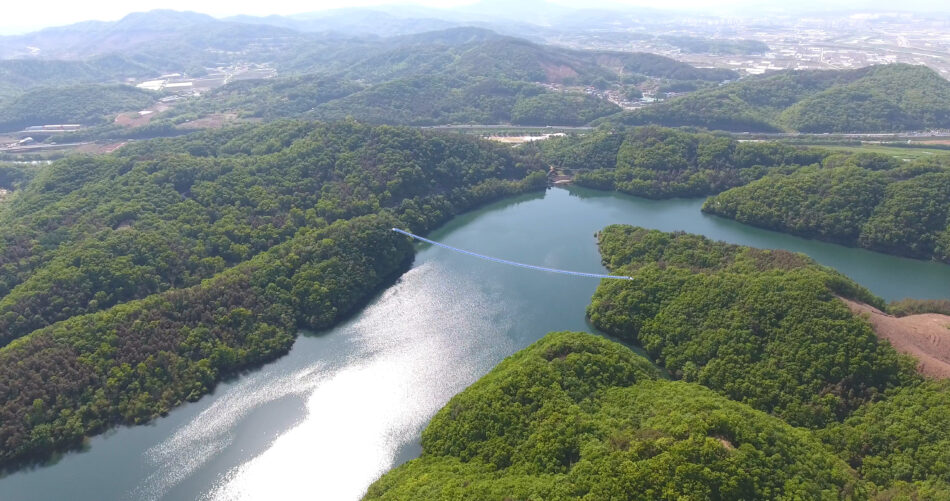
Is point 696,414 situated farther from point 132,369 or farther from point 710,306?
point 132,369

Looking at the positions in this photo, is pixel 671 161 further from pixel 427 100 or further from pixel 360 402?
pixel 427 100

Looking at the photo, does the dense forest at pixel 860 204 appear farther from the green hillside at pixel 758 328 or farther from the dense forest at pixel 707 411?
the dense forest at pixel 707 411

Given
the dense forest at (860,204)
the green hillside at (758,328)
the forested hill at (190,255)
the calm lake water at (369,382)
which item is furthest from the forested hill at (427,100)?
the green hillside at (758,328)

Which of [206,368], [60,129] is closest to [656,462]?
[206,368]

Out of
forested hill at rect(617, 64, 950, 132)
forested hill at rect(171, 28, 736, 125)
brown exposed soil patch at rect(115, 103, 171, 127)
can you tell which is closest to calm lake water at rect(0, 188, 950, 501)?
forested hill at rect(617, 64, 950, 132)

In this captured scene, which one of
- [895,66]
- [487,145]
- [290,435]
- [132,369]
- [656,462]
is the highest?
[895,66]
